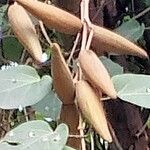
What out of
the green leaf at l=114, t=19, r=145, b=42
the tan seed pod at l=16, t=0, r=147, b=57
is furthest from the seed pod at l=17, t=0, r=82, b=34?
the green leaf at l=114, t=19, r=145, b=42

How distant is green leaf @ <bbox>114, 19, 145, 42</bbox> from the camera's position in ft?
3.07

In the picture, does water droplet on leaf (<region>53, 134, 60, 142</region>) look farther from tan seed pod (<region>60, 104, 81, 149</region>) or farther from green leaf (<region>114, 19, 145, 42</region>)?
green leaf (<region>114, 19, 145, 42</region>)

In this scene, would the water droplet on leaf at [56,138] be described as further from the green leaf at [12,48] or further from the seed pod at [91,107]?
the green leaf at [12,48]

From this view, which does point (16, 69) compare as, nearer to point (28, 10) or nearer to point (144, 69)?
point (28, 10)

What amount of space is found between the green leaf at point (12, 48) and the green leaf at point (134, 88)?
1.24 feet

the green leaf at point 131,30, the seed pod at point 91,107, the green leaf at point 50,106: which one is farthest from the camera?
the green leaf at point 131,30

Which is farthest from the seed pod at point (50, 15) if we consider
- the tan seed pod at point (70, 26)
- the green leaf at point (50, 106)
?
the green leaf at point (50, 106)

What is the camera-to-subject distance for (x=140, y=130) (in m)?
1.01

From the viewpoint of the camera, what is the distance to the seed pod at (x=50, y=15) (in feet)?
1.92

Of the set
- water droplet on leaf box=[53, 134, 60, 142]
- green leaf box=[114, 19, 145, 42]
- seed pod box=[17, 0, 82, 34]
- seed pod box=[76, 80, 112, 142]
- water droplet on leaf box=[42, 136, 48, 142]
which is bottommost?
water droplet on leaf box=[42, 136, 48, 142]

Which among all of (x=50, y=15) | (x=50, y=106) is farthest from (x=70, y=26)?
(x=50, y=106)

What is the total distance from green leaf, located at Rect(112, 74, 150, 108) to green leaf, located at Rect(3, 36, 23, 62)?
0.38 m

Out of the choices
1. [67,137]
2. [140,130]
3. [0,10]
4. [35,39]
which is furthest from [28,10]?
[140,130]

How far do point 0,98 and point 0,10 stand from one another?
1.24ft
